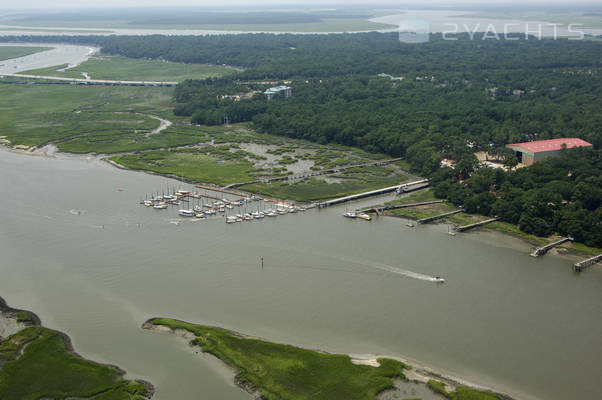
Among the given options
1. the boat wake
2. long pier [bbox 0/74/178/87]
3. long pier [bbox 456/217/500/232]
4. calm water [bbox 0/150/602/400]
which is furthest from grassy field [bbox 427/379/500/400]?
long pier [bbox 0/74/178/87]

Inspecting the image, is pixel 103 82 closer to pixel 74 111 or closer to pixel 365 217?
pixel 74 111

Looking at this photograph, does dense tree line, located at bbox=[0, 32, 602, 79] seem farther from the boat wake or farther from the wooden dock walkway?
the boat wake

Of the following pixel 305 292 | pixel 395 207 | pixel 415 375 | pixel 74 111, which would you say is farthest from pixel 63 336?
pixel 74 111

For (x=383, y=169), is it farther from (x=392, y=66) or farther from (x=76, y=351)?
(x=392, y=66)

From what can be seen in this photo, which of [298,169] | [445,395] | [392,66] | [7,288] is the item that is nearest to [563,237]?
[445,395]

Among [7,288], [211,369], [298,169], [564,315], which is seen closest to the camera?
[211,369]
